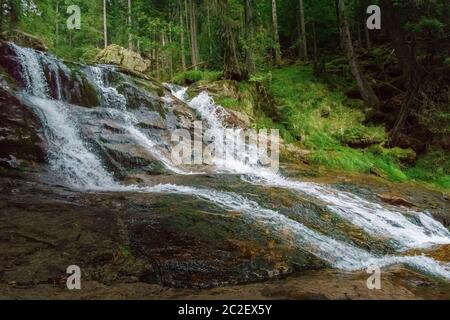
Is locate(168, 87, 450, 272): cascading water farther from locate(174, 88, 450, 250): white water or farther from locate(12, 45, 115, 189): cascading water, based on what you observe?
locate(12, 45, 115, 189): cascading water

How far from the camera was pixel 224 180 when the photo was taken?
29.8ft

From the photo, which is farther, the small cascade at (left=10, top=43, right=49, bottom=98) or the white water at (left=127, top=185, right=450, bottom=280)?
the small cascade at (left=10, top=43, right=49, bottom=98)

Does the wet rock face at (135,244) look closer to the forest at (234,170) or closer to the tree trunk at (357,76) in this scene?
the forest at (234,170)

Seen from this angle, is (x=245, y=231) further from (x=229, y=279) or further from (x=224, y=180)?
(x=224, y=180)

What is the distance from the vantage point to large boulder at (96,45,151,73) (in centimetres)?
2511

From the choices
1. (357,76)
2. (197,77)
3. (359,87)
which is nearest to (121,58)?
(197,77)

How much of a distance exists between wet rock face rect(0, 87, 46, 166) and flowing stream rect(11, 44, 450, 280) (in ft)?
0.89

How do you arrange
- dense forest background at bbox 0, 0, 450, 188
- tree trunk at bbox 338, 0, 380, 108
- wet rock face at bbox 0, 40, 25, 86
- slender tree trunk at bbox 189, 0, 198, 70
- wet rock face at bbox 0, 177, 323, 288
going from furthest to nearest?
slender tree trunk at bbox 189, 0, 198, 70, tree trunk at bbox 338, 0, 380, 108, dense forest background at bbox 0, 0, 450, 188, wet rock face at bbox 0, 40, 25, 86, wet rock face at bbox 0, 177, 323, 288

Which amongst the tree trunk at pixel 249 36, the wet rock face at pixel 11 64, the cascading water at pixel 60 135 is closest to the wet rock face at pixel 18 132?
the cascading water at pixel 60 135

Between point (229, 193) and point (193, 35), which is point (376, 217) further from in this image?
point (193, 35)

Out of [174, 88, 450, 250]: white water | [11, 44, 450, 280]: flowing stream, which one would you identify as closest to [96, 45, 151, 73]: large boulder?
[11, 44, 450, 280]: flowing stream

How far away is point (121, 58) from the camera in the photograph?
25.9 metres

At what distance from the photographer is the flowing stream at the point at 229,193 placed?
6059mm

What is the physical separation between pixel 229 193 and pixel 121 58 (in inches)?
796
